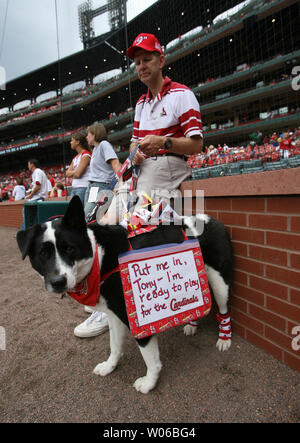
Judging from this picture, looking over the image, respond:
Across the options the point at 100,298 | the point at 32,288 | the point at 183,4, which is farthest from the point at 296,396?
the point at 183,4

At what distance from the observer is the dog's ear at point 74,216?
1341 mm

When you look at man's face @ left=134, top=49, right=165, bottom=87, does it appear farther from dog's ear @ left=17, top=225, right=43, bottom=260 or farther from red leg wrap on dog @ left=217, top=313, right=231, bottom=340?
red leg wrap on dog @ left=217, top=313, right=231, bottom=340

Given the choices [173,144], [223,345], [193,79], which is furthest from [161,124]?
[193,79]

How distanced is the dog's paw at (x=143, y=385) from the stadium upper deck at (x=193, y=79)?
169 inches

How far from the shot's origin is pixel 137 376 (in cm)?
172

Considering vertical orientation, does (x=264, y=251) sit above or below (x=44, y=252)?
below

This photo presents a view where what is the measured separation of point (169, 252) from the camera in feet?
5.18

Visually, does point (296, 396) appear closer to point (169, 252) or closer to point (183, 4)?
point (169, 252)

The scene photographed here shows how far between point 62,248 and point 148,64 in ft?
5.00

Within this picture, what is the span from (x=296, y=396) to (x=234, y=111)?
2238cm

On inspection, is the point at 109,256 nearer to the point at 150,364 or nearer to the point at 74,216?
the point at 74,216

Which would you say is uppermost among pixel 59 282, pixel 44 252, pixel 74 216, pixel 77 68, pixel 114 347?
pixel 77 68

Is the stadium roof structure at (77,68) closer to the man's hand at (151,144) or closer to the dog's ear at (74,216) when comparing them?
the man's hand at (151,144)

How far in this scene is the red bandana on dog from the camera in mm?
1437
